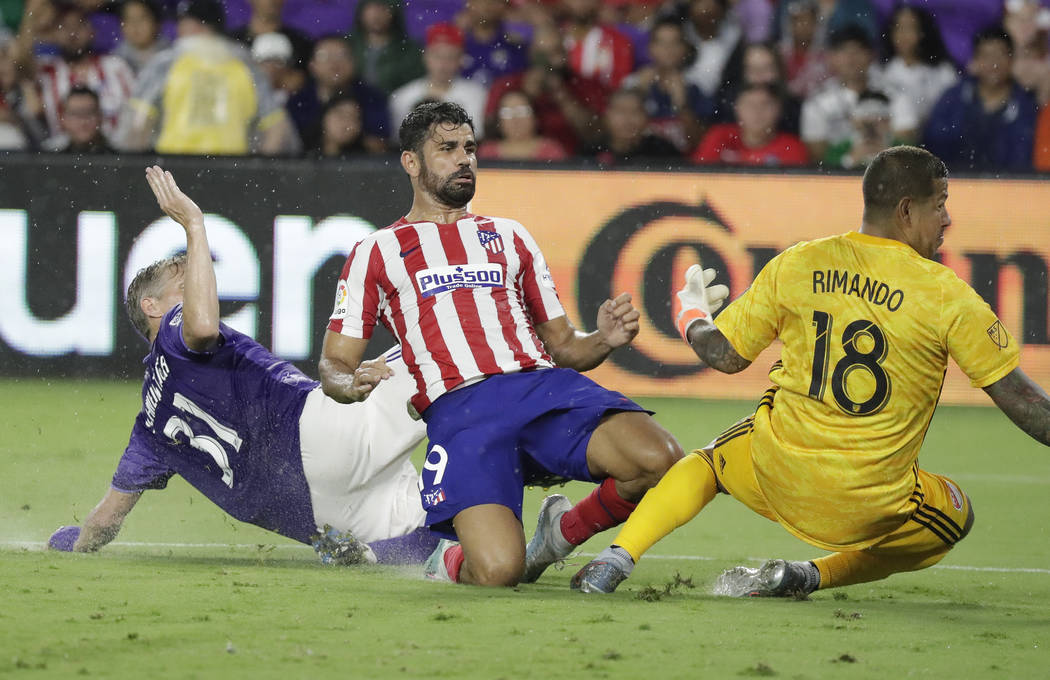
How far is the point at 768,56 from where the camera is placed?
35.6 feet

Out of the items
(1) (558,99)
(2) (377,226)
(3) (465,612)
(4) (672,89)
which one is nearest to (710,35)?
(4) (672,89)

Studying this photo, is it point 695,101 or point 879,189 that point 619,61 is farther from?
point 879,189

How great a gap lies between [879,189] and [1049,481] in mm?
3339

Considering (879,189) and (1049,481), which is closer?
(879,189)

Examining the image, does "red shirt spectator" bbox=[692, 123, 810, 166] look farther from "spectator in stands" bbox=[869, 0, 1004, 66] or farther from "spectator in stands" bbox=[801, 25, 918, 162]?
"spectator in stands" bbox=[869, 0, 1004, 66]

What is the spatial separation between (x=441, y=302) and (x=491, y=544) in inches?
34.2

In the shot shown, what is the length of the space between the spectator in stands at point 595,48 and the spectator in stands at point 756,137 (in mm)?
1376

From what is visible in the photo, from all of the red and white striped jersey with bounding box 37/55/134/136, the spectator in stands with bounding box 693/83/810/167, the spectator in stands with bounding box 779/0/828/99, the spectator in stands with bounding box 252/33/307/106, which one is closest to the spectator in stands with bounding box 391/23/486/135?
the spectator in stands with bounding box 252/33/307/106

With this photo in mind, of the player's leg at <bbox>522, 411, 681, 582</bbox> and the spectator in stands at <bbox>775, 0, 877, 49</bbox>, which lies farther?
the spectator in stands at <bbox>775, 0, 877, 49</bbox>

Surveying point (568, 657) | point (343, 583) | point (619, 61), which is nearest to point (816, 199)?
point (619, 61)

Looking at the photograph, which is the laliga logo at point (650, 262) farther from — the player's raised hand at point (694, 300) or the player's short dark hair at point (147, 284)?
the player's raised hand at point (694, 300)

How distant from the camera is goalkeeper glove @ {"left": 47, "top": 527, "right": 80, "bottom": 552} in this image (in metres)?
5.41

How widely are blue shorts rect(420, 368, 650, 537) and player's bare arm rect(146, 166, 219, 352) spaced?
0.82 metres

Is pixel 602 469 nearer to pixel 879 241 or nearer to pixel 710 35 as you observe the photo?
pixel 879 241
